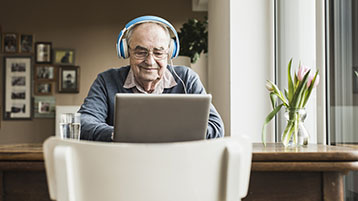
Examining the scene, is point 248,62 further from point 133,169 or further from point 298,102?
point 133,169

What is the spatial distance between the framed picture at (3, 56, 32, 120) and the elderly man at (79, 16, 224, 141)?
391 centimetres

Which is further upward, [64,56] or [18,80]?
[64,56]

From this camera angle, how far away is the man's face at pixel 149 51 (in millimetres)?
1992

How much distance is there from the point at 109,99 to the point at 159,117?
2.86 feet

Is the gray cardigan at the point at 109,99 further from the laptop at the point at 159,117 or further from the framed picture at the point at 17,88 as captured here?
the framed picture at the point at 17,88

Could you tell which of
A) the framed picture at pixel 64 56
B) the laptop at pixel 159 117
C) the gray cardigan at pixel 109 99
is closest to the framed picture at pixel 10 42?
the framed picture at pixel 64 56

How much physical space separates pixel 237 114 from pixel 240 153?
A: 6.62ft

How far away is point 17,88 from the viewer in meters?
5.65

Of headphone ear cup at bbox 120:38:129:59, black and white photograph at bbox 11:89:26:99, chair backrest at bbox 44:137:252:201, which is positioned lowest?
chair backrest at bbox 44:137:252:201

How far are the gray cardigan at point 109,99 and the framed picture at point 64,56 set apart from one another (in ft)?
12.1

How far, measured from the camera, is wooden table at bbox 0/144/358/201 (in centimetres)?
125

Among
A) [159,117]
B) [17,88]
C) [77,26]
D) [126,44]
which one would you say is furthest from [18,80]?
[159,117]

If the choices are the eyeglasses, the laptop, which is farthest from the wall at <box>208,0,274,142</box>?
the laptop

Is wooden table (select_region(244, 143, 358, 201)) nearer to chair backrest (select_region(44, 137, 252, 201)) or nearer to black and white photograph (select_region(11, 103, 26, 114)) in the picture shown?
chair backrest (select_region(44, 137, 252, 201))
